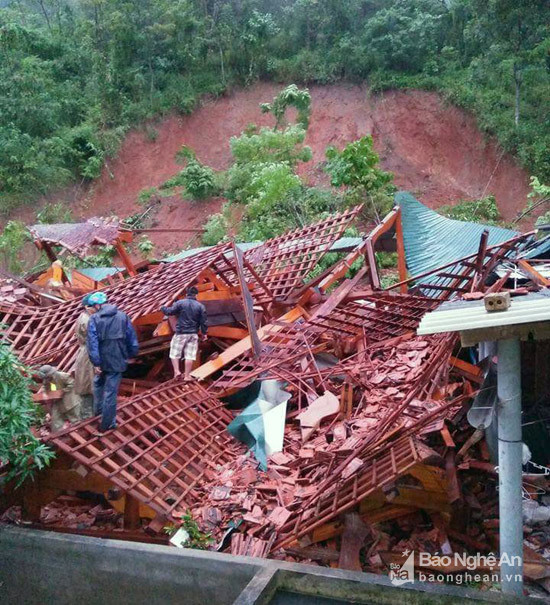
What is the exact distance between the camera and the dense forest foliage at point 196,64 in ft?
68.3

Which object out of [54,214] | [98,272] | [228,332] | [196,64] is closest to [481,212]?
[98,272]

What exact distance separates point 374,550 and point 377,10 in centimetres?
2366

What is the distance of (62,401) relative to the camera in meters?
5.56

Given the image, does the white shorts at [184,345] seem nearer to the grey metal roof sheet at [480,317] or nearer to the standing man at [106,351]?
the standing man at [106,351]

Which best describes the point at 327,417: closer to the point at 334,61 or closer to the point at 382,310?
the point at 382,310

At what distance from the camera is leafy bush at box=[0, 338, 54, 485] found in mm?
4531

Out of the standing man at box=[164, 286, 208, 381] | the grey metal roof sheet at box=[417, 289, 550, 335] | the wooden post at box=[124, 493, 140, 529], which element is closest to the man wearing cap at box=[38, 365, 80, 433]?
the wooden post at box=[124, 493, 140, 529]

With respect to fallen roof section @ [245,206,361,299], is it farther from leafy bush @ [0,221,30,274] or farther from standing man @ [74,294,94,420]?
leafy bush @ [0,221,30,274]

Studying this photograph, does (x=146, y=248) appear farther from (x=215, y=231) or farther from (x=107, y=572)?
(x=107, y=572)

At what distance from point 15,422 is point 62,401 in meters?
1.03

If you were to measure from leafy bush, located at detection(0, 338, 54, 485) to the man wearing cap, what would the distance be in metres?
0.57

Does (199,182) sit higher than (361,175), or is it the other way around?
(361,175)

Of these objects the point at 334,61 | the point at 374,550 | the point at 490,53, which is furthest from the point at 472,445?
the point at 334,61

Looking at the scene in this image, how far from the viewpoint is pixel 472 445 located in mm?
4984
